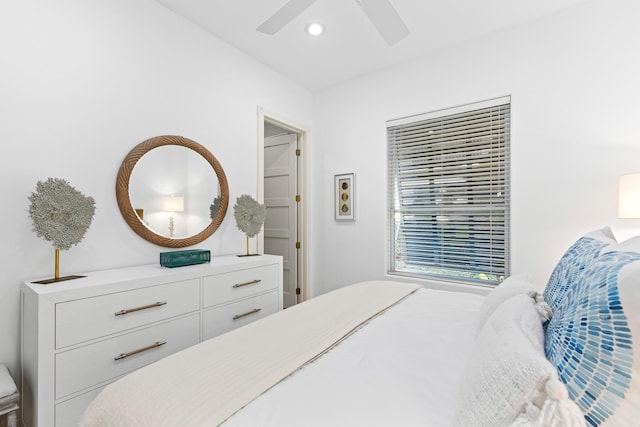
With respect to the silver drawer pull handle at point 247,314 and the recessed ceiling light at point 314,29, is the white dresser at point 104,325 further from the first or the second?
the recessed ceiling light at point 314,29

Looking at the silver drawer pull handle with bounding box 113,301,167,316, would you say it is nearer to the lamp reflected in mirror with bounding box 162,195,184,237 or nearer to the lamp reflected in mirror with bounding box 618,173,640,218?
the lamp reflected in mirror with bounding box 162,195,184,237

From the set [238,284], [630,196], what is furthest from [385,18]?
[238,284]

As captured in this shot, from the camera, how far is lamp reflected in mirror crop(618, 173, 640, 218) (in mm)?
1751

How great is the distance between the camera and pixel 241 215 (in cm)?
257

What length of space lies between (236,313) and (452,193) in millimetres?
2173

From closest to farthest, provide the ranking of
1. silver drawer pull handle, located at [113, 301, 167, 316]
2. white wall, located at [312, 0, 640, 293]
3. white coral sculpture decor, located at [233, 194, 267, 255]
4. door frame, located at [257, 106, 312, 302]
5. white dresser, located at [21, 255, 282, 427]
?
1. white dresser, located at [21, 255, 282, 427]
2. silver drawer pull handle, located at [113, 301, 167, 316]
3. white wall, located at [312, 0, 640, 293]
4. white coral sculpture decor, located at [233, 194, 267, 255]
5. door frame, located at [257, 106, 312, 302]

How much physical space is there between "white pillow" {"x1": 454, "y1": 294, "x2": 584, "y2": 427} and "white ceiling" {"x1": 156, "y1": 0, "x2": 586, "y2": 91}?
237 centimetres

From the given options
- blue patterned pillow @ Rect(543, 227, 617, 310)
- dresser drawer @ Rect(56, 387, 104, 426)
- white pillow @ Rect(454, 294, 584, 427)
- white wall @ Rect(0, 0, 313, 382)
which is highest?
white wall @ Rect(0, 0, 313, 382)

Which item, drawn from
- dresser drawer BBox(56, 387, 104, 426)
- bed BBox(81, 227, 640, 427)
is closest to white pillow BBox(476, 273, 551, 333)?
bed BBox(81, 227, 640, 427)

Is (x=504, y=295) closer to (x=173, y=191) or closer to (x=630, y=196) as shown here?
(x=630, y=196)

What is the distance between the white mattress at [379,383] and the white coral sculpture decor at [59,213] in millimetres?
1440

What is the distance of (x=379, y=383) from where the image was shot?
900mm

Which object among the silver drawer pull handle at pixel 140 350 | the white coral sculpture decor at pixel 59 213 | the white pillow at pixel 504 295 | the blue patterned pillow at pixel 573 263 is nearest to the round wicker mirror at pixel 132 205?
the white coral sculpture decor at pixel 59 213

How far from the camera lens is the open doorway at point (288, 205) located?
3.69 metres
